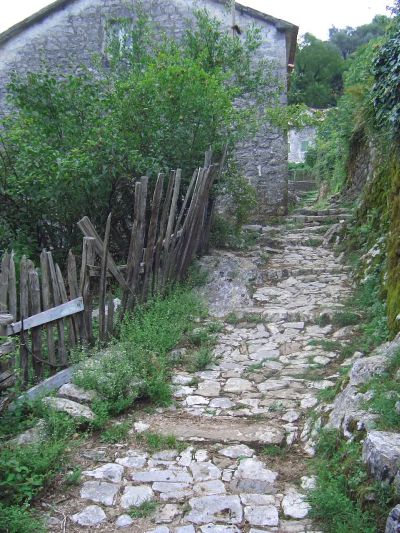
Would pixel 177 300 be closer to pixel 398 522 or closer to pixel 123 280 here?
pixel 123 280

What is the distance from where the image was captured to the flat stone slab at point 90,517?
278cm

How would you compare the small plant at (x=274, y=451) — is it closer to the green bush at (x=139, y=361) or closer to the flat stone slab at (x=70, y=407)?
the green bush at (x=139, y=361)

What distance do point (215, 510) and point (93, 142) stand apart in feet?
15.0

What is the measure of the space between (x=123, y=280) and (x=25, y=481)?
8.48 ft

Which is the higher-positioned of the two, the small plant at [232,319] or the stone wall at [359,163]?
the stone wall at [359,163]

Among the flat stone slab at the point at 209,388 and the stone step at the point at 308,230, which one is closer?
the flat stone slab at the point at 209,388

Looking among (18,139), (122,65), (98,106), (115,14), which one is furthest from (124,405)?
(115,14)

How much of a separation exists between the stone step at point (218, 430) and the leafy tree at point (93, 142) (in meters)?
3.19

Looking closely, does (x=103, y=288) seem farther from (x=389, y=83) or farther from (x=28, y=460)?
(x=389, y=83)

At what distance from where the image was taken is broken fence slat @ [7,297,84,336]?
388cm

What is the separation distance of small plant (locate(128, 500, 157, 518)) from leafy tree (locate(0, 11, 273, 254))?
3.96m

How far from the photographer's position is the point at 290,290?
7.29 meters

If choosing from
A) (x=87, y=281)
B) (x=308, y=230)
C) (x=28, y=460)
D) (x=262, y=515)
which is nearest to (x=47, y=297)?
(x=87, y=281)

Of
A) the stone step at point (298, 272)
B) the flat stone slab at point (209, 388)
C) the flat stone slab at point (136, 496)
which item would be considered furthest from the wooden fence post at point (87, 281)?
the stone step at point (298, 272)
